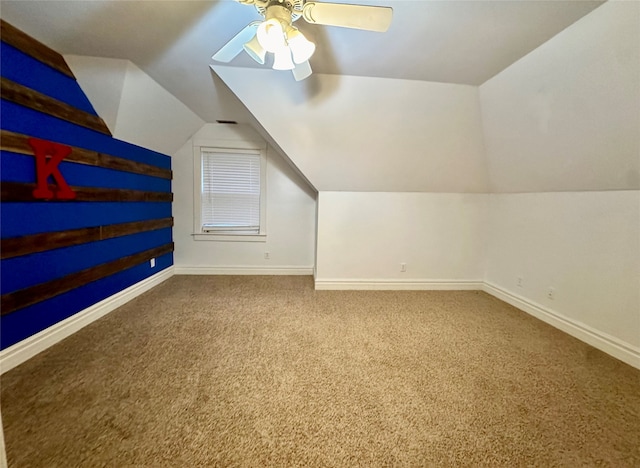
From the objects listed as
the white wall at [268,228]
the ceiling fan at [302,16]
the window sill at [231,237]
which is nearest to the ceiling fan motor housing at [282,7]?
the ceiling fan at [302,16]

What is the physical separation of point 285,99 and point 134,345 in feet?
8.20

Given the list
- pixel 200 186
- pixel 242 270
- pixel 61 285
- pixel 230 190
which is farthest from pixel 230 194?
pixel 61 285

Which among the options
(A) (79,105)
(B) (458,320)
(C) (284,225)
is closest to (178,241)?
(C) (284,225)

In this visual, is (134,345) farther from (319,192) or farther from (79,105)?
(319,192)

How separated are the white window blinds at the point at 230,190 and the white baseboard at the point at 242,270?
1.91 feet

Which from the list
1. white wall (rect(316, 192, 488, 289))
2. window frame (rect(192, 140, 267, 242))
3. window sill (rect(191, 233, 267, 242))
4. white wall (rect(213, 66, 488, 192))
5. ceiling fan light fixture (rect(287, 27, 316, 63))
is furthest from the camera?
window sill (rect(191, 233, 267, 242))

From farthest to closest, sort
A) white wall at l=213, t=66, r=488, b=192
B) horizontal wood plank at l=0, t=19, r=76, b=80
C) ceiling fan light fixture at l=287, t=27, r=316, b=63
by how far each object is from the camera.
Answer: white wall at l=213, t=66, r=488, b=192, horizontal wood plank at l=0, t=19, r=76, b=80, ceiling fan light fixture at l=287, t=27, r=316, b=63

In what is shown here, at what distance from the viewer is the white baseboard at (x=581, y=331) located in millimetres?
2117

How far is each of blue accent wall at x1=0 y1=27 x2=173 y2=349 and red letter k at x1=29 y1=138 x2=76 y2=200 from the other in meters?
0.04

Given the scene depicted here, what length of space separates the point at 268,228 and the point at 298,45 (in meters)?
2.92

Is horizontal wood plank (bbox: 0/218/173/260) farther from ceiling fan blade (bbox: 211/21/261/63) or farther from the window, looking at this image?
ceiling fan blade (bbox: 211/21/261/63)

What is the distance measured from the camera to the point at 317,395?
5.52ft

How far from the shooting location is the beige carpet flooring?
4.35 ft

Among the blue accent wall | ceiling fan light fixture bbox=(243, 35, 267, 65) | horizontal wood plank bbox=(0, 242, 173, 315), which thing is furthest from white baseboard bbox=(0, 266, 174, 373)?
ceiling fan light fixture bbox=(243, 35, 267, 65)
